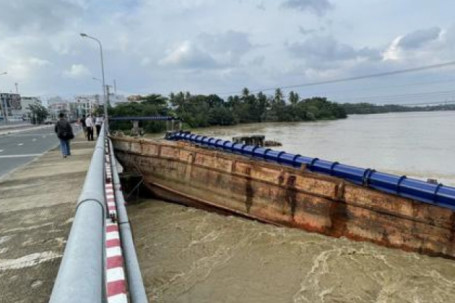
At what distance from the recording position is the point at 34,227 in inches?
232

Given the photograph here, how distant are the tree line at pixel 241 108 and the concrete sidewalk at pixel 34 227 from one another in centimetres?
6684

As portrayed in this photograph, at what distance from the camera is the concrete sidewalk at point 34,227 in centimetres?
387

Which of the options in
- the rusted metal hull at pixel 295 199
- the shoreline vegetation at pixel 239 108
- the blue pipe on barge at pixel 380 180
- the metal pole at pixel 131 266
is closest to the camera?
the metal pole at pixel 131 266

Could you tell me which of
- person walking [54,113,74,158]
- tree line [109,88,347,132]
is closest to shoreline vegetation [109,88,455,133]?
tree line [109,88,347,132]

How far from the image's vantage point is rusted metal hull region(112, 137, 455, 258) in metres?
7.84

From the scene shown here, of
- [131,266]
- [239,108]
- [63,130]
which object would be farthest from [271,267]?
[239,108]

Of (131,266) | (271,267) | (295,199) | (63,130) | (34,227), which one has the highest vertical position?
(63,130)

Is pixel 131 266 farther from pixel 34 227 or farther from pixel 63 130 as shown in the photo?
pixel 63 130

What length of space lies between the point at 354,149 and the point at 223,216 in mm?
30917

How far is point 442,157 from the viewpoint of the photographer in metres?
32.5

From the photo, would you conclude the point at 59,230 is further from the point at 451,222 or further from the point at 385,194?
the point at 451,222

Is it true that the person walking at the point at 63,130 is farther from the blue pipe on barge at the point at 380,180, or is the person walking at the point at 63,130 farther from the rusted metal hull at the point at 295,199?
the blue pipe on barge at the point at 380,180

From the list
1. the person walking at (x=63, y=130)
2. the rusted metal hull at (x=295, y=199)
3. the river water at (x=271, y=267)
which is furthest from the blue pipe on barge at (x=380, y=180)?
the person walking at (x=63, y=130)

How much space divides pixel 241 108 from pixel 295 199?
101 meters
